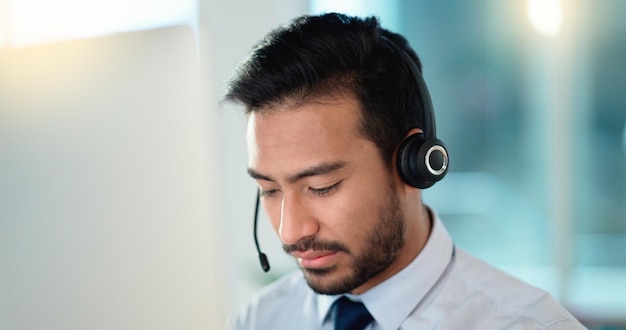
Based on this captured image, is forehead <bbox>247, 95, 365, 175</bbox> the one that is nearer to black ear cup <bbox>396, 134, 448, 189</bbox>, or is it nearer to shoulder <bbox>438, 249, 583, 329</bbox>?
black ear cup <bbox>396, 134, 448, 189</bbox>

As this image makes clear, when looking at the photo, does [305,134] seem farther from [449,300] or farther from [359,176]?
[449,300]

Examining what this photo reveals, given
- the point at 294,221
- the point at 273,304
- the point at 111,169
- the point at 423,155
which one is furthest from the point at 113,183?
the point at 273,304

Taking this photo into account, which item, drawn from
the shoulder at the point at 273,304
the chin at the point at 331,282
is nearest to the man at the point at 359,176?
the chin at the point at 331,282

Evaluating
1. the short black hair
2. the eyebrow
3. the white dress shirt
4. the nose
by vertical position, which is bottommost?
the white dress shirt

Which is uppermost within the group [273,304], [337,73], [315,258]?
[337,73]

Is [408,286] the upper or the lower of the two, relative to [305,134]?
lower

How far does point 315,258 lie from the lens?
113cm

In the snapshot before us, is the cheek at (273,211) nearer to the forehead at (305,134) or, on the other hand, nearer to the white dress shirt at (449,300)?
the forehead at (305,134)

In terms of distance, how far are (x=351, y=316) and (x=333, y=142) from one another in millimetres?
297

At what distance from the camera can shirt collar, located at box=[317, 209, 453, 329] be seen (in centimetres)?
116

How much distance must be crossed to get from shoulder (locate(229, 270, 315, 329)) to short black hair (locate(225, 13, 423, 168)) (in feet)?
1.18

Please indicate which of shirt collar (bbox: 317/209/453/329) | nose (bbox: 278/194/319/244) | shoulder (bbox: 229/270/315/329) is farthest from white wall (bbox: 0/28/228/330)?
shoulder (bbox: 229/270/315/329)

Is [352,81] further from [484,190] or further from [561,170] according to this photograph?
[484,190]

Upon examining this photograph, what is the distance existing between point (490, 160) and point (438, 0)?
2.98ft
